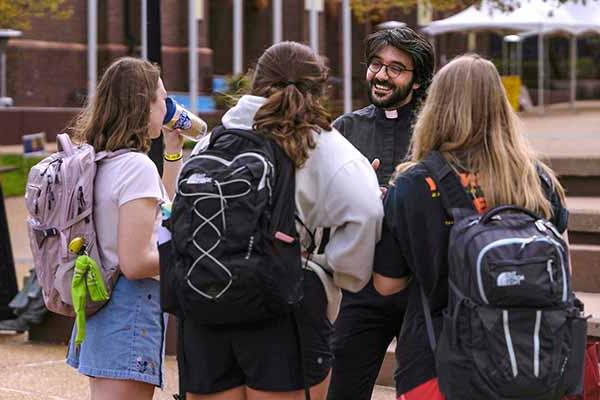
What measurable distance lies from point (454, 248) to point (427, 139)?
43cm

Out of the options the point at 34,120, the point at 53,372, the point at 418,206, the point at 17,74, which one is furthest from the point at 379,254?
the point at 17,74

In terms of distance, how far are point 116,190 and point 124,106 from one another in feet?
1.00

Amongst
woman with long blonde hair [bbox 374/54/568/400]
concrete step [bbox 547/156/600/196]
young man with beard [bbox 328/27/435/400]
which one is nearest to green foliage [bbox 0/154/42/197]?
concrete step [bbox 547/156/600/196]

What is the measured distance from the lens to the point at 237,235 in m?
3.64

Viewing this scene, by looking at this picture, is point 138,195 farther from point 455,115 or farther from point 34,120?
point 34,120

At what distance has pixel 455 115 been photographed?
375 cm

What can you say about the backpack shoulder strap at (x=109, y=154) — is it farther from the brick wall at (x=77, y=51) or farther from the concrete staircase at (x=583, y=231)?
the brick wall at (x=77, y=51)

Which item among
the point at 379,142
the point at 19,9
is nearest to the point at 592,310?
the point at 379,142

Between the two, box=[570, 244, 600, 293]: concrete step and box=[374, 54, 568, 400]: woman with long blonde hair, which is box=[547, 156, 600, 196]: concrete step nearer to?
box=[570, 244, 600, 293]: concrete step

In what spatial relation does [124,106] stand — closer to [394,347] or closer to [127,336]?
[127,336]

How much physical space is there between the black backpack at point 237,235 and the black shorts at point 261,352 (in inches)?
4.2

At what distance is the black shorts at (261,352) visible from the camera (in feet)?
12.6

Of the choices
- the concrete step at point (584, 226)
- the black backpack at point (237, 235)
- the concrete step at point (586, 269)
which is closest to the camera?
the black backpack at point (237, 235)

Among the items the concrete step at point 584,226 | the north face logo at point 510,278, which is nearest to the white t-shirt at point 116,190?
the north face logo at point 510,278
